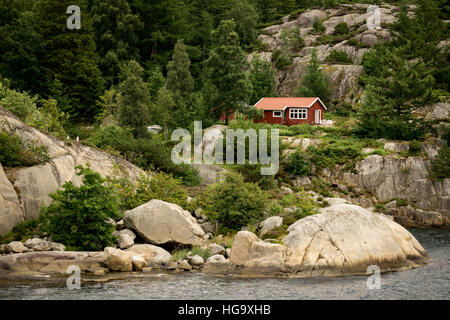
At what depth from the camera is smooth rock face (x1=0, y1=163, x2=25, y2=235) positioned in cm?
3291

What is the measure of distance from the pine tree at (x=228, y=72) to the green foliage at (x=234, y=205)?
29.4 m

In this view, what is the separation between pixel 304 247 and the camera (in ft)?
102

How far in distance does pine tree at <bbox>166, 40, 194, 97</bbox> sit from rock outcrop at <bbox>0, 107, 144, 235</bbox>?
3147cm

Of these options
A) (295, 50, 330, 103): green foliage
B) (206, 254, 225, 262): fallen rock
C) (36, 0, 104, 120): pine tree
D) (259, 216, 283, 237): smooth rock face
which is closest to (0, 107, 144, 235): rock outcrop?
(206, 254, 225, 262): fallen rock

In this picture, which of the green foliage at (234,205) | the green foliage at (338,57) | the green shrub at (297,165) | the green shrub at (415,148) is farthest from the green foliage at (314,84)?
the green foliage at (234,205)

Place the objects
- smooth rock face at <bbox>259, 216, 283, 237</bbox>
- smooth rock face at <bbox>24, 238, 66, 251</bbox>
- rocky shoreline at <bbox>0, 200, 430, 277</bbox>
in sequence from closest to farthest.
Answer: rocky shoreline at <bbox>0, 200, 430, 277</bbox> < smooth rock face at <bbox>24, 238, 66, 251</bbox> < smooth rock face at <bbox>259, 216, 283, 237</bbox>

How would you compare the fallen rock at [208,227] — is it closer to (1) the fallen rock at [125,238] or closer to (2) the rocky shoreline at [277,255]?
(2) the rocky shoreline at [277,255]

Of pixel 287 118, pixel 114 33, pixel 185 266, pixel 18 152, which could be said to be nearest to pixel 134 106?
pixel 18 152

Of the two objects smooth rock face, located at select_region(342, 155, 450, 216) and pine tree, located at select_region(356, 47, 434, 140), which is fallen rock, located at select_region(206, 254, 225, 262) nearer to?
smooth rock face, located at select_region(342, 155, 450, 216)

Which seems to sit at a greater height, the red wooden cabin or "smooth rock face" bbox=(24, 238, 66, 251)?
the red wooden cabin

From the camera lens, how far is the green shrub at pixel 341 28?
99688 mm
